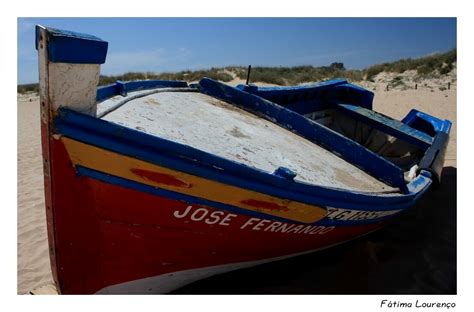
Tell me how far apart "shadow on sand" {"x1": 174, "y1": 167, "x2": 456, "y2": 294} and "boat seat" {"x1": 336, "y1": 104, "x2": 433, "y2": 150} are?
1420 mm

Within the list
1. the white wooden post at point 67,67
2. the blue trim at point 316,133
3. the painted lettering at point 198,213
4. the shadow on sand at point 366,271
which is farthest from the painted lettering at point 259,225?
the blue trim at point 316,133

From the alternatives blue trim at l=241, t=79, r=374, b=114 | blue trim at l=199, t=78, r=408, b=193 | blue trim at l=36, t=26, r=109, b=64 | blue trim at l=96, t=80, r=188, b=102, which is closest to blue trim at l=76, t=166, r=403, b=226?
blue trim at l=36, t=26, r=109, b=64

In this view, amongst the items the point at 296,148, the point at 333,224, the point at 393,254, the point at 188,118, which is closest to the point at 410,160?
the point at 393,254

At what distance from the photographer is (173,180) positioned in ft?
7.95

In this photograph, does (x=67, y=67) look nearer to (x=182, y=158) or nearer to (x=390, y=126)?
(x=182, y=158)

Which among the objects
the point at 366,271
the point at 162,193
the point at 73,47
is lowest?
the point at 366,271

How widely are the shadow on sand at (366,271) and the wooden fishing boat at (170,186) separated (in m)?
0.22

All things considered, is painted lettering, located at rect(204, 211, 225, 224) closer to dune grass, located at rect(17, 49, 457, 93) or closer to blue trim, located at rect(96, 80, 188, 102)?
blue trim, located at rect(96, 80, 188, 102)

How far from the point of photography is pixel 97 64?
7.36ft

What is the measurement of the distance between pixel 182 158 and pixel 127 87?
1984mm

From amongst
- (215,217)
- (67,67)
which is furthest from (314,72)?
(67,67)

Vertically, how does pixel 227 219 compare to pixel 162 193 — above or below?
below

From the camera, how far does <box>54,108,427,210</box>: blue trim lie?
85.7 inches

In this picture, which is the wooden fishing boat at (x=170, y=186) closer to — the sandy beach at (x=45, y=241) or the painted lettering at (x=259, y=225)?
the painted lettering at (x=259, y=225)
